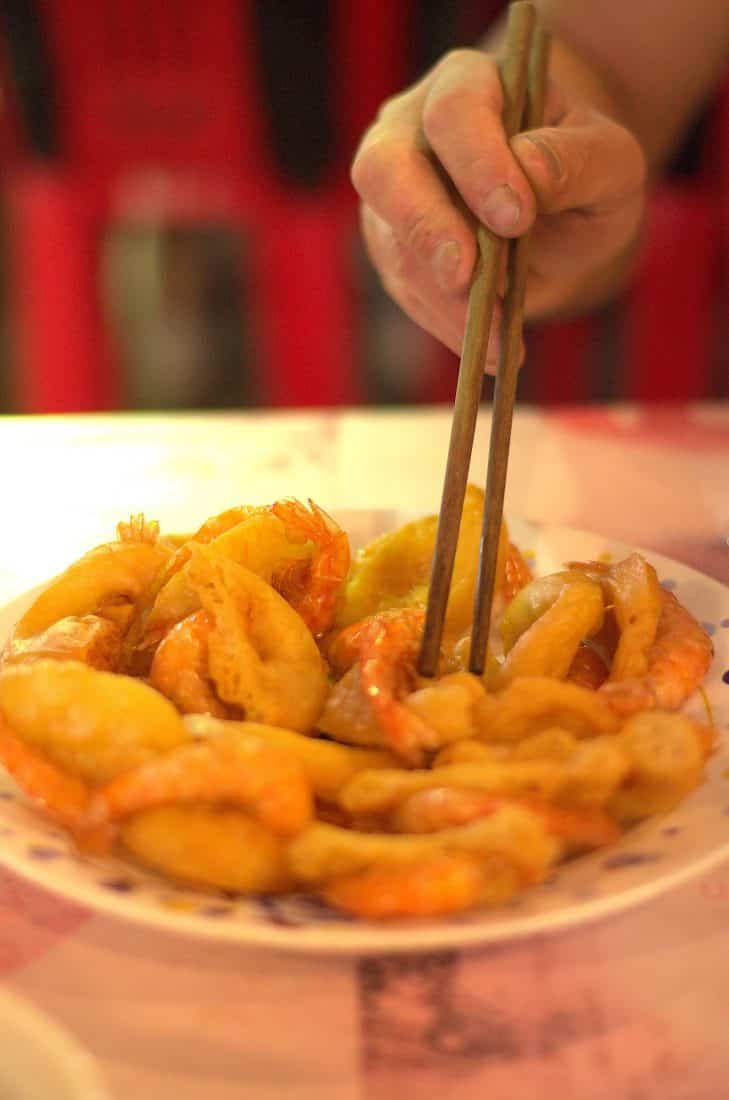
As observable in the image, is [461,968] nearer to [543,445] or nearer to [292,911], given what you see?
[292,911]

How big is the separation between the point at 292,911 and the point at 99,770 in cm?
15

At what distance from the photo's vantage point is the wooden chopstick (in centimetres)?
72

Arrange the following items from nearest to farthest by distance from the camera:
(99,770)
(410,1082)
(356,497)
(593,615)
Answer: (410,1082), (99,770), (593,615), (356,497)

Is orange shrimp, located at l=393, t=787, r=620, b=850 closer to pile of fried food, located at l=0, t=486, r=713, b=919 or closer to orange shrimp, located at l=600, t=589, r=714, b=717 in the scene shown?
pile of fried food, located at l=0, t=486, r=713, b=919

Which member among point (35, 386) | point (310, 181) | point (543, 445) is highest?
point (310, 181)

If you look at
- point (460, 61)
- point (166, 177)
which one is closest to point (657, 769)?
point (460, 61)

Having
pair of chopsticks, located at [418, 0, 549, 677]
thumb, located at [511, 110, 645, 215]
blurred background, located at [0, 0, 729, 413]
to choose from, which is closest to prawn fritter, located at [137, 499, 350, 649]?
pair of chopsticks, located at [418, 0, 549, 677]

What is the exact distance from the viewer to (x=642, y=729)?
2.00 ft

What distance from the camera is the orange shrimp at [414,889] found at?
0.50 m

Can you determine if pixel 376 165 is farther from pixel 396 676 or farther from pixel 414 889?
pixel 414 889

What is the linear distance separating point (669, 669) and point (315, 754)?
0.82 feet

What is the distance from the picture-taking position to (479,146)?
0.83 m

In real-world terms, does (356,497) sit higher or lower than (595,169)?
lower

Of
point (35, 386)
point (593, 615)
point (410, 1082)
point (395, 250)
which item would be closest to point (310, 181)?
point (35, 386)
